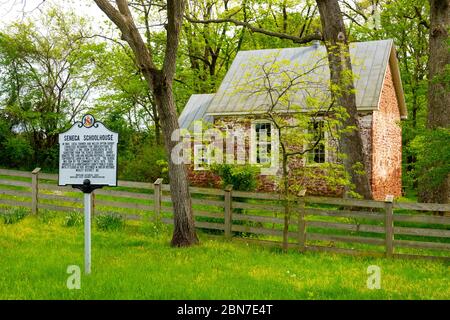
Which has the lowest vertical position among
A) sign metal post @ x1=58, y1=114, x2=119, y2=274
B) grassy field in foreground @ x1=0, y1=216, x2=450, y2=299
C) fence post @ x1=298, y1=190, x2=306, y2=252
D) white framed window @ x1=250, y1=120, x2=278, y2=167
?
grassy field in foreground @ x1=0, y1=216, x2=450, y2=299

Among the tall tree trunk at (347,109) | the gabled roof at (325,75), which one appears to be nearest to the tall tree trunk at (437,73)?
the tall tree trunk at (347,109)

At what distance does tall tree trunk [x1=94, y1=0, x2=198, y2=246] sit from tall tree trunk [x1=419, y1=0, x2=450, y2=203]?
7.82 meters

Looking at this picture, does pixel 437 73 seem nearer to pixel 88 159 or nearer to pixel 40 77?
pixel 88 159

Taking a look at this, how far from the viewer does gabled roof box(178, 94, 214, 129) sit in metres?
26.9

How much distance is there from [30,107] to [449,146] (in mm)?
28490

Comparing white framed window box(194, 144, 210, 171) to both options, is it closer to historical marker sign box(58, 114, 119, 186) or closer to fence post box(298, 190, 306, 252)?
fence post box(298, 190, 306, 252)

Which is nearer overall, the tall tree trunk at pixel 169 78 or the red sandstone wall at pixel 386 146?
the tall tree trunk at pixel 169 78

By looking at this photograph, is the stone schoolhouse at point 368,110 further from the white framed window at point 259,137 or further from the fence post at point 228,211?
the fence post at point 228,211

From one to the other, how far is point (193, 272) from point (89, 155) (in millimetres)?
2555

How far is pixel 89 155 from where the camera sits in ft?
30.0

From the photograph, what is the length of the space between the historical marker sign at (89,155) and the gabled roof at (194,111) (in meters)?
16.8

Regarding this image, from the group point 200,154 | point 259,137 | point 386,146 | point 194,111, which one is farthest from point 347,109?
point 194,111

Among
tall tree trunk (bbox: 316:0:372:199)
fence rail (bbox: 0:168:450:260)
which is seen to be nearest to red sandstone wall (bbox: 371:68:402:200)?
tall tree trunk (bbox: 316:0:372:199)

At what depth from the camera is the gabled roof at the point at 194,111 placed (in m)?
26.9
